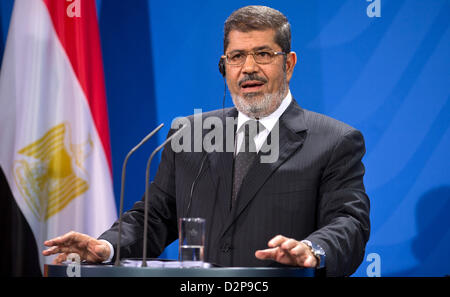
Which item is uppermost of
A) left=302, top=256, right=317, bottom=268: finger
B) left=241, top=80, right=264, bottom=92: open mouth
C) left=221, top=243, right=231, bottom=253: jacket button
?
left=241, top=80, right=264, bottom=92: open mouth

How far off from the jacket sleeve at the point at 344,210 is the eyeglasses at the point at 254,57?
0.44 m

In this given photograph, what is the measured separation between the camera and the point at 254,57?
2.30 meters

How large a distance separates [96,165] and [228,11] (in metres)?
1.21

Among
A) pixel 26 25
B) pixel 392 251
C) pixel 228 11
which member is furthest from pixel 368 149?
pixel 26 25

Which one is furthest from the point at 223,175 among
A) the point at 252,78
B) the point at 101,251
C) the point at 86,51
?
the point at 86,51

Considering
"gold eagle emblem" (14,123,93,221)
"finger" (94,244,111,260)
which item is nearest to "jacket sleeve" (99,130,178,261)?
"finger" (94,244,111,260)

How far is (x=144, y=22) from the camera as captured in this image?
11.8ft

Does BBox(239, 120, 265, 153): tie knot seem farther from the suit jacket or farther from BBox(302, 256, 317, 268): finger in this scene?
BBox(302, 256, 317, 268): finger

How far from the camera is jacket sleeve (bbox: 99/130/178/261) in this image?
80.3 inches

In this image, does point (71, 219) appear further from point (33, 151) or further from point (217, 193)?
point (217, 193)

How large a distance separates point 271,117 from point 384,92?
3.93 ft

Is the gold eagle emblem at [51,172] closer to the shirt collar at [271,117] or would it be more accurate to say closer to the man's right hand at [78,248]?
the shirt collar at [271,117]

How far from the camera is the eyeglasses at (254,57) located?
2301 millimetres

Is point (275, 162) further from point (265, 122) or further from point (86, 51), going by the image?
point (86, 51)
